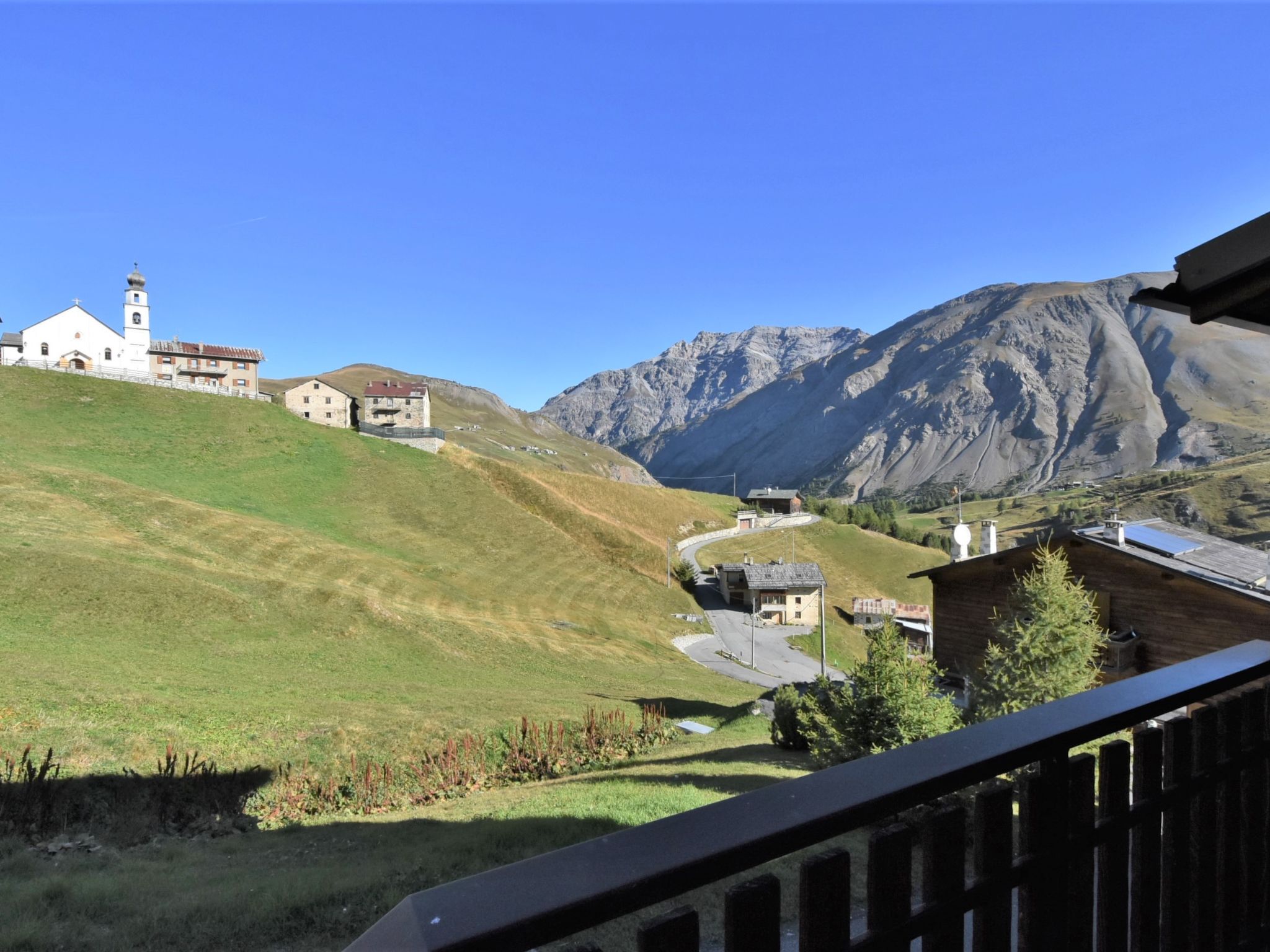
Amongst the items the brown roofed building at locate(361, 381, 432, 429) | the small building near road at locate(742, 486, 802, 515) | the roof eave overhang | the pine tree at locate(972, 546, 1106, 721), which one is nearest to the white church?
the brown roofed building at locate(361, 381, 432, 429)

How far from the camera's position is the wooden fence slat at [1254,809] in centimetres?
234

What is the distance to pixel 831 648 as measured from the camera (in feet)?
177

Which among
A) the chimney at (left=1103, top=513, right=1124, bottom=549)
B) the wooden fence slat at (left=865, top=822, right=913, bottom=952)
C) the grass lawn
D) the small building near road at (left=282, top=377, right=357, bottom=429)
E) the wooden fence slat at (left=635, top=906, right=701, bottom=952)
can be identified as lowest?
the grass lawn

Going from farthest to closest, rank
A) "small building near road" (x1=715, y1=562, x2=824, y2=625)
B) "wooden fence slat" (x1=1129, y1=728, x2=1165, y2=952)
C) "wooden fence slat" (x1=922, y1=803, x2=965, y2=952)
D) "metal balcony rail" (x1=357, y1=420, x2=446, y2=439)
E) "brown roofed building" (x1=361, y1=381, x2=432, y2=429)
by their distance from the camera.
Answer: "brown roofed building" (x1=361, y1=381, x2=432, y2=429) < "metal balcony rail" (x1=357, y1=420, x2=446, y2=439) < "small building near road" (x1=715, y1=562, x2=824, y2=625) < "wooden fence slat" (x1=1129, y1=728, x2=1165, y2=952) < "wooden fence slat" (x1=922, y1=803, x2=965, y2=952)

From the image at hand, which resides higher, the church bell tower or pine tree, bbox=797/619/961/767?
the church bell tower

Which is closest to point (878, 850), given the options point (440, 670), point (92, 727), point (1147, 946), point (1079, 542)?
point (1147, 946)

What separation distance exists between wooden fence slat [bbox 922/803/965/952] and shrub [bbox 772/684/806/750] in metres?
15.3

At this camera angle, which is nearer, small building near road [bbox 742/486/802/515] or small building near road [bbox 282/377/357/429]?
small building near road [bbox 282/377/357/429]

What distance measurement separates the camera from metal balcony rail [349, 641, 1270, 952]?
0.90 metres

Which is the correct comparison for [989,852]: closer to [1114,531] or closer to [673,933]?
[673,933]

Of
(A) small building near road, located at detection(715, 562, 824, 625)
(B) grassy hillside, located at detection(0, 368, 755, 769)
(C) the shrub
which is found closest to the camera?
(B) grassy hillside, located at detection(0, 368, 755, 769)

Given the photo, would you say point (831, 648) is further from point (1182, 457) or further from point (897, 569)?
point (1182, 457)

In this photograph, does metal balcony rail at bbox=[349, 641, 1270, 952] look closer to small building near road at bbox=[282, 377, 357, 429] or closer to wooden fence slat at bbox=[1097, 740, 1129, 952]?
Result: wooden fence slat at bbox=[1097, 740, 1129, 952]

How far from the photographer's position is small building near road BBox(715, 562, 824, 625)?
6084 cm
